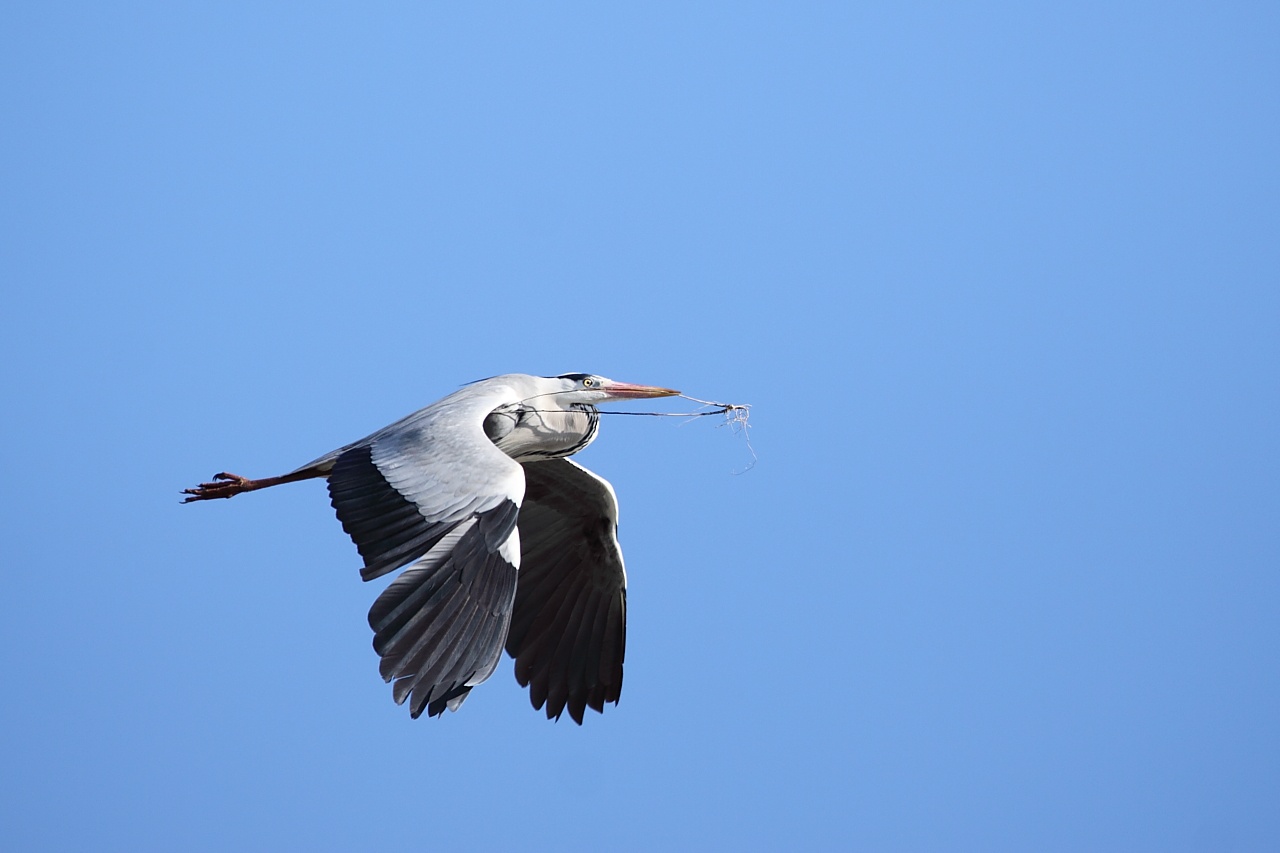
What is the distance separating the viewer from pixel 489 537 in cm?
681

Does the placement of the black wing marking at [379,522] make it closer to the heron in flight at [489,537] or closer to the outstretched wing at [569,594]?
the heron in flight at [489,537]

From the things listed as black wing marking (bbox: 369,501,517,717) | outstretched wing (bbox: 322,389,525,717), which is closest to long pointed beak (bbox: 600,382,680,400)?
outstretched wing (bbox: 322,389,525,717)

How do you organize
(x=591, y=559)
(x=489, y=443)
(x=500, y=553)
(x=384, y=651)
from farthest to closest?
1. (x=591, y=559)
2. (x=489, y=443)
3. (x=500, y=553)
4. (x=384, y=651)

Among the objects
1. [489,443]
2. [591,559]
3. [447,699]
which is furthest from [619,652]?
[447,699]

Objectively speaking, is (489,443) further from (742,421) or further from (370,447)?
(742,421)

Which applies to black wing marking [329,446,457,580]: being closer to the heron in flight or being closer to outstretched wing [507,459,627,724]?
the heron in flight

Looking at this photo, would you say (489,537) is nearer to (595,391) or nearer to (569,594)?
(595,391)

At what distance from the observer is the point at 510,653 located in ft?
31.4

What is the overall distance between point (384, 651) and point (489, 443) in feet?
5.30

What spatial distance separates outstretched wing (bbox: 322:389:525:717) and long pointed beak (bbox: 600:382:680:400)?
5.69 ft

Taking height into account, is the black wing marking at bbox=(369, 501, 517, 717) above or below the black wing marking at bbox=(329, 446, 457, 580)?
below

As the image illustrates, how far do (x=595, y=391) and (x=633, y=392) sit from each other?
27 centimetres

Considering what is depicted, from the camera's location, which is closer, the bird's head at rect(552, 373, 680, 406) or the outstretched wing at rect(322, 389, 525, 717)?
the outstretched wing at rect(322, 389, 525, 717)

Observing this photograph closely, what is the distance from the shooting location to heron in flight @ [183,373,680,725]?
647cm
